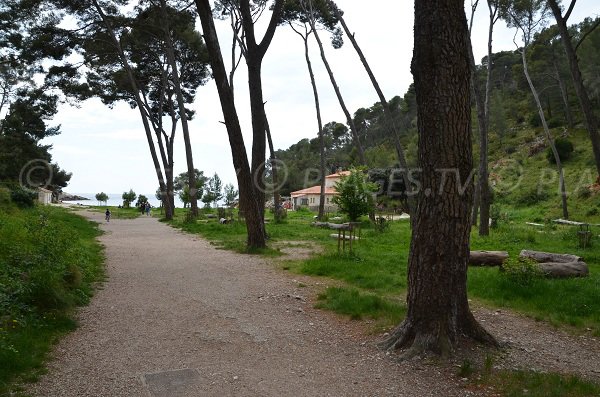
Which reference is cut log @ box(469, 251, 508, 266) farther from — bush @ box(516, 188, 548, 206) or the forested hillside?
bush @ box(516, 188, 548, 206)

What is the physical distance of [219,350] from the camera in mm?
4676

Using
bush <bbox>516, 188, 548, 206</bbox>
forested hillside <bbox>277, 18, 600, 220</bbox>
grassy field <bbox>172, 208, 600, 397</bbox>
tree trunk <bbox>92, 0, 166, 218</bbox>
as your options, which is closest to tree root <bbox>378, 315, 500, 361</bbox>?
grassy field <bbox>172, 208, 600, 397</bbox>

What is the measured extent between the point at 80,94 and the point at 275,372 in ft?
75.8

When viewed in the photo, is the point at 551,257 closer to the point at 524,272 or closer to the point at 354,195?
the point at 524,272

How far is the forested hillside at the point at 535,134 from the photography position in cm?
3106

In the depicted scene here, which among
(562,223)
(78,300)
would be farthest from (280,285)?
(562,223)

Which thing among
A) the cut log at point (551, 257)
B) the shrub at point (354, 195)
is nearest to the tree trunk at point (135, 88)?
the shrub at point (354, 195)

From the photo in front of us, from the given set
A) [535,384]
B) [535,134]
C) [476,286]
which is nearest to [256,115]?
[476,286]

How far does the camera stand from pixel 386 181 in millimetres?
36531

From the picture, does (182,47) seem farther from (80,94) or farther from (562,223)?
(562,223)

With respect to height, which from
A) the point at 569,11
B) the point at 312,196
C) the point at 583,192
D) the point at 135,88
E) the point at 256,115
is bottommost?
the point at 583,192

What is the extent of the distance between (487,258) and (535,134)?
40.8 metres

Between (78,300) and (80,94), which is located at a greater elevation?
(80,94)

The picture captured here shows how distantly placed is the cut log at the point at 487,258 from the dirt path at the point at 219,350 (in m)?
4.01
